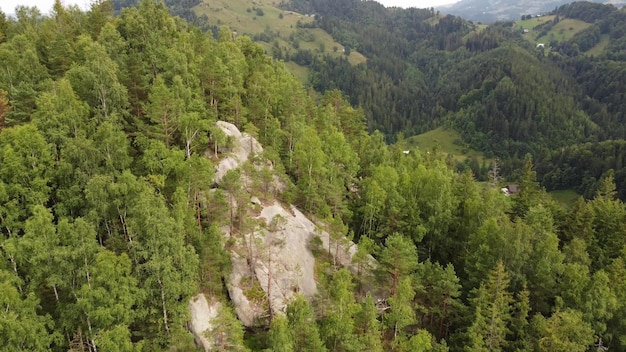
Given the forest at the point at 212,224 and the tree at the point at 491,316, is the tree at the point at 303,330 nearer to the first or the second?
the forest at the point at 212,224

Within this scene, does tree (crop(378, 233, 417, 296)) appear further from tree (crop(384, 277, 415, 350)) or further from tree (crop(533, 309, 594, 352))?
tree (crop(533, 309, 594, 352))

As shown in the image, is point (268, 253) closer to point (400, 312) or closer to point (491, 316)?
point (400, 312)

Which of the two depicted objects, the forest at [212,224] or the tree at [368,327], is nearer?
the forest at [212,224]

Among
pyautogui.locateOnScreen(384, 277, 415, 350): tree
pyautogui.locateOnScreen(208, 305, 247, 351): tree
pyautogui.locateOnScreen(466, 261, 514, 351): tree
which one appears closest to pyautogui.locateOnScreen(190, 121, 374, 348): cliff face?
pyautogui.locateOnScreen(208, 305, 247, 351): tree

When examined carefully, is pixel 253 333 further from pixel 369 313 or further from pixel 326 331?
pixel 369 313

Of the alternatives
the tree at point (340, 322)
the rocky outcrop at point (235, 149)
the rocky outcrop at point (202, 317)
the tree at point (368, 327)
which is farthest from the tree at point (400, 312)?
the rocky outcrop at point (235, 149)
